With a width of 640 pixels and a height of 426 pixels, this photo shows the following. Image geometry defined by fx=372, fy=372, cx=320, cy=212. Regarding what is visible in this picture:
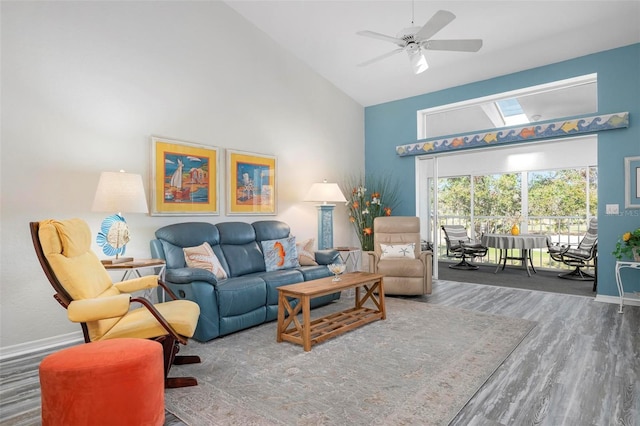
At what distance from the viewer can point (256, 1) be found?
14.6ft

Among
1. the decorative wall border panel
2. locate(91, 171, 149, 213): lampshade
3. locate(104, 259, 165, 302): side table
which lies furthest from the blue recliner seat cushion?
the decorative wall border panel

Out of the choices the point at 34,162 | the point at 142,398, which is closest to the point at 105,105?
the point at 34,162

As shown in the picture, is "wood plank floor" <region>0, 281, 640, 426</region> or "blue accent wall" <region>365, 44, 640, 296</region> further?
"blue accent wall" <region>365, 44, 640, 296</region>

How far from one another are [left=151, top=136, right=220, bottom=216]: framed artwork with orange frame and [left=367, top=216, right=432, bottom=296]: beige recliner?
2.22 meters

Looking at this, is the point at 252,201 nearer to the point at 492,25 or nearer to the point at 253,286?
the point at 253,286

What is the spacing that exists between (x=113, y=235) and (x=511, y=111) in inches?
225

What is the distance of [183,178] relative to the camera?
13.5 ft

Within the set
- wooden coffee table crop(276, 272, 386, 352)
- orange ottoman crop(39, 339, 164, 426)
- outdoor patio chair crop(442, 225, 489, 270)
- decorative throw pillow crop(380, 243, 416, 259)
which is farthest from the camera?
outdoor patio chair crop(442, 225, 489, 270)

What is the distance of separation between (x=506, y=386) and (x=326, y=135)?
452 cm

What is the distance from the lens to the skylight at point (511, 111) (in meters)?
5.66

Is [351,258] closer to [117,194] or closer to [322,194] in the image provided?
[322,194]

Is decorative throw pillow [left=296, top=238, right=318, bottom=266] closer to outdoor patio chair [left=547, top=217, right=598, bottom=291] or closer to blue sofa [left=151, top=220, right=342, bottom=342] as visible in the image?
blue sofa [left=151, top=220, right=342, bottom=342]

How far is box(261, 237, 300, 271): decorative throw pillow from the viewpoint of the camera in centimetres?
438

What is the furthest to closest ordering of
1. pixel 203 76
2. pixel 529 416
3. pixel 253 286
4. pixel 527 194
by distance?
pixel 527 194, pixel 203 76, pixel 253 286, pixel 529 416
